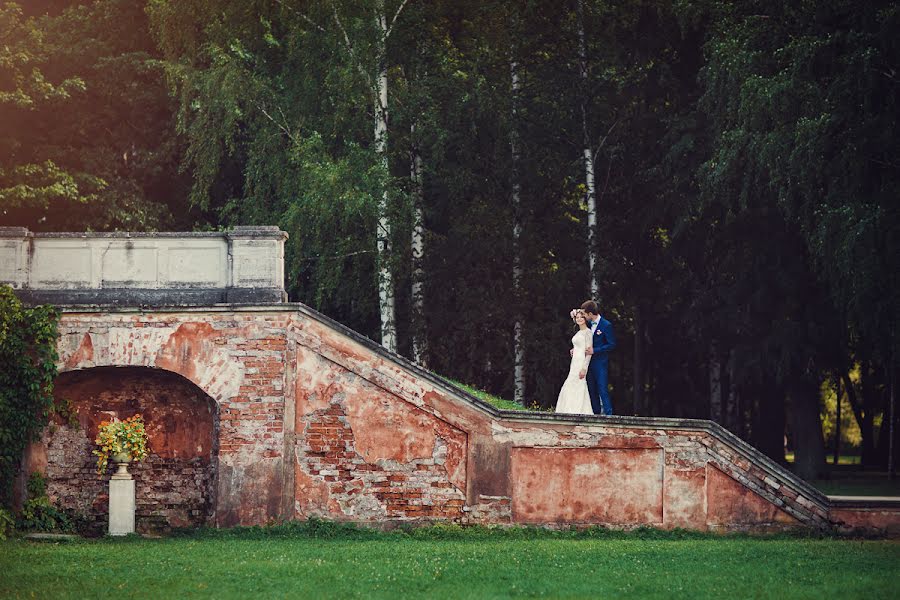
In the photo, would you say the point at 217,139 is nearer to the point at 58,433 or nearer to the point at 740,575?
the point at 58,433

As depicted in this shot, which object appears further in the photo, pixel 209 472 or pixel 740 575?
pixel 209 472

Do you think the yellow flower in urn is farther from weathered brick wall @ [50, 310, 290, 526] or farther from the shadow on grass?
the shadow on grass

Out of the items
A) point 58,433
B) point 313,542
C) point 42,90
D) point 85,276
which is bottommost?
point 313,542

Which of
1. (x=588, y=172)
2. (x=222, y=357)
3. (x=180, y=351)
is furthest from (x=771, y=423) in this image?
(x=180, y=351)

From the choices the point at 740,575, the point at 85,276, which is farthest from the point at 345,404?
the point at 740,575

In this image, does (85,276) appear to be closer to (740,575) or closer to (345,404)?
(345,404)

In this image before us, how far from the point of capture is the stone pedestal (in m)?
19.2

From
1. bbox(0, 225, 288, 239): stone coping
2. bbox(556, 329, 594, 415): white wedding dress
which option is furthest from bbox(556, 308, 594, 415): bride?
bbox(0, 225, 288, 239): stone coping

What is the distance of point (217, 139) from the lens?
30.9 meters

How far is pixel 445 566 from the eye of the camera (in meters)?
14.9

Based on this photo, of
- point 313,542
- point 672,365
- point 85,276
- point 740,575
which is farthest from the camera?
point 672,365

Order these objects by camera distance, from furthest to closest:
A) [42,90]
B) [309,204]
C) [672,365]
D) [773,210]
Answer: [672,365]
[42,90]
[773,210]
[309,204]

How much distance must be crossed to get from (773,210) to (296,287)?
10735 mm

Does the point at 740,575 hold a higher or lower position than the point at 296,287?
lower
